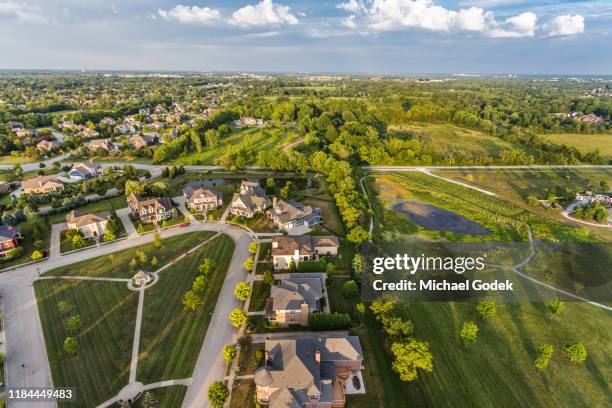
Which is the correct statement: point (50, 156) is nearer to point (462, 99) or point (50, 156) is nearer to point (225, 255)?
point (225, 255)

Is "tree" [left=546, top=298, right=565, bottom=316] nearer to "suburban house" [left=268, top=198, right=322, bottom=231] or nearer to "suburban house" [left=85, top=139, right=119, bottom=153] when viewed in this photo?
"suburban house" [left=268, top=198, right=322, bottom=231]

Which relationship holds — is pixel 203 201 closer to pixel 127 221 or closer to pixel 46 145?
pixel 127 221

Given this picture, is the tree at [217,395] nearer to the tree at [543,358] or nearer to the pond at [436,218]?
the tree at [543,358]

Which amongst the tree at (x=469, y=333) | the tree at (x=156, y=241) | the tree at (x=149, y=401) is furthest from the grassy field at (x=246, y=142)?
the tree at (x=469, y=333)

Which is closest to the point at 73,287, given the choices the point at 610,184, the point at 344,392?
the point at 344,392

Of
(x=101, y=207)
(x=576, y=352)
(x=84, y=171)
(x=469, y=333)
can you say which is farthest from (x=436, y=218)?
(x=84, y=171)

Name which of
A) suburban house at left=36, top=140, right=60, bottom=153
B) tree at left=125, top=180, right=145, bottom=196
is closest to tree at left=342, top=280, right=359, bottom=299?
tree at left=125, top=180, right=145, bottom=196
